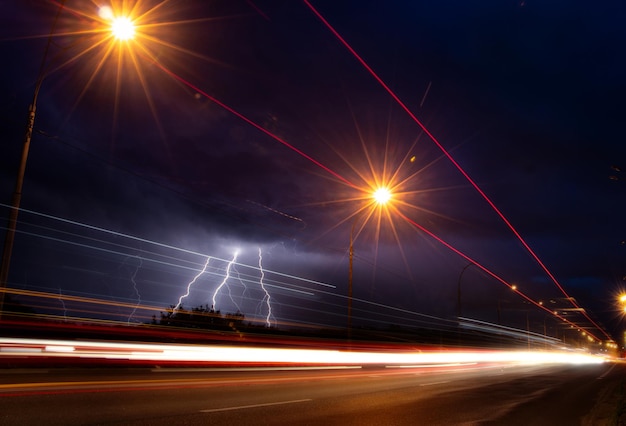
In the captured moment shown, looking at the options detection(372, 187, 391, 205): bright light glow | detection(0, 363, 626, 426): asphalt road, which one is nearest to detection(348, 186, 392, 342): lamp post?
detection(372, 187, 391, 205): bright light glow

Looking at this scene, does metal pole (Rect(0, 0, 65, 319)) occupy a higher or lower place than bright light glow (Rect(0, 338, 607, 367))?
higher

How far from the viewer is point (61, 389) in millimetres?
10227

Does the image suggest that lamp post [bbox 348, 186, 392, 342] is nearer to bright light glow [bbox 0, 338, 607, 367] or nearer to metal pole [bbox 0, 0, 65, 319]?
bright light glow [bbox 0, 338, 607, 367]

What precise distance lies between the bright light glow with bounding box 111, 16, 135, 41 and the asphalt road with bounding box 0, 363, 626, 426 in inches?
376

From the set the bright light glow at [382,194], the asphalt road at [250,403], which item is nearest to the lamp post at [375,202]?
the bright light glow at [382,194]

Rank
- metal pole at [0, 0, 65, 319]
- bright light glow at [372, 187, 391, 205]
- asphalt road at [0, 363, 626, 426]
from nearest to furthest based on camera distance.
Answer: asphalt road at [0, 363, 626, 426], metal pole at [0, 0, 65, 319], bright light glow at [372, 187, 391, 205]

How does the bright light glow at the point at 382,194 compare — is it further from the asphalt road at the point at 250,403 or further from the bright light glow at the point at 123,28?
the bright light glow at the point at 123,28

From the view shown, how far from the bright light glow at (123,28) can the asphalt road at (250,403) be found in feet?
31.3

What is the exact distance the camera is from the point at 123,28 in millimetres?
13953

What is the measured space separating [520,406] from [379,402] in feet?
14.4

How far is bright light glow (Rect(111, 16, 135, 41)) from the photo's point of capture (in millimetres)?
13702

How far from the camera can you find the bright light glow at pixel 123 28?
539 inches

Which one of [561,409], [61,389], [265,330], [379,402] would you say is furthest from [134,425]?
[265,330]

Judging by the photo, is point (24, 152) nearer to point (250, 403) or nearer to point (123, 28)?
point (123, 28)
